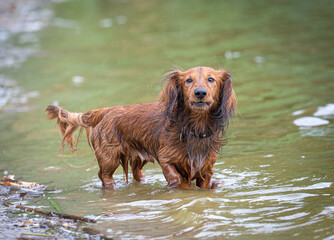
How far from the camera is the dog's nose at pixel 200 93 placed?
5441 millimetres

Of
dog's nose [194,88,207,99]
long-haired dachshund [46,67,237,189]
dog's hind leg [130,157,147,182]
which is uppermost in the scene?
dog's nose [194,88,207,99]

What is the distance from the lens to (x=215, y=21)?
1761cm

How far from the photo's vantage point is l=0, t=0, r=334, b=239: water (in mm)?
4941

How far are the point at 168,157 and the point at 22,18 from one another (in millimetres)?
17011

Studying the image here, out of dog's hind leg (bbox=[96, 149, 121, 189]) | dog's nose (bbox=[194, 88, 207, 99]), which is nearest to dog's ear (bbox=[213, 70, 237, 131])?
A: dog's nose (bbox=[194, 88, 207, 99])

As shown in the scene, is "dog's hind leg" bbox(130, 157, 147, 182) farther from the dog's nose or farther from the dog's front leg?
the dog's nose

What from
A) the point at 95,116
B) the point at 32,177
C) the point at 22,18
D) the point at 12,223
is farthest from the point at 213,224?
the point at 22,18

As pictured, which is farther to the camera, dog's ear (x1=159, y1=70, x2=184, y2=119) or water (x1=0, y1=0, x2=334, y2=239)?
dog's ear (x1=159, y1=70, x2=184, y2=119)

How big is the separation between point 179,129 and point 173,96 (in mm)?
375

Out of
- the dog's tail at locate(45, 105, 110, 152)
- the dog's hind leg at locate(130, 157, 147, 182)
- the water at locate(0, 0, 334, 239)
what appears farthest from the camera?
the dog's tail at locate(45, 105, 110, 152)

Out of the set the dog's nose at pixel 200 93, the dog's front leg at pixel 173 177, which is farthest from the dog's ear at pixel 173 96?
the dog's front leg at pixel 173 177

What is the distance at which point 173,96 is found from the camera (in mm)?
5852

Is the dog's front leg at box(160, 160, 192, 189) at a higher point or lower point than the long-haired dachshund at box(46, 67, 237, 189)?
lower

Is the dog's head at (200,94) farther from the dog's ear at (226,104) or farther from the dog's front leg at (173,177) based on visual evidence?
the dog's front leg at (173,177)
